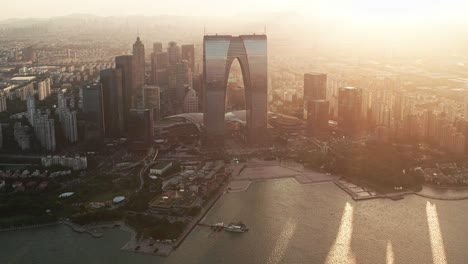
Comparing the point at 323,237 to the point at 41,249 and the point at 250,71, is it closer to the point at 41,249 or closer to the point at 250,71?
the point at 41,249

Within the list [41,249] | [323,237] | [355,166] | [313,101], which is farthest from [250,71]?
[41,249]

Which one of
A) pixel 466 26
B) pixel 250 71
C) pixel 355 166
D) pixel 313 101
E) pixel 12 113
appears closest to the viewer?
pixel 355 166

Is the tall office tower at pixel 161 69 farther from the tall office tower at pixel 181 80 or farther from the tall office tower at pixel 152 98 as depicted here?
A: the tall office tower at pixel 152 98

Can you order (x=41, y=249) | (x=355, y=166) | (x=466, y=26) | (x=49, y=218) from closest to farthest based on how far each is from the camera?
1. (x=41, y=249)
2. (x=49, y=218)
3. (x=355, y=166)
4. (x=466, y=26)

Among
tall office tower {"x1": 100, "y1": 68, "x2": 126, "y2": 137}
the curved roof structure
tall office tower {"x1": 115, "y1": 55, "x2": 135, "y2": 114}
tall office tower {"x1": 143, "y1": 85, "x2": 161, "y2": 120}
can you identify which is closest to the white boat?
the curved roof structure

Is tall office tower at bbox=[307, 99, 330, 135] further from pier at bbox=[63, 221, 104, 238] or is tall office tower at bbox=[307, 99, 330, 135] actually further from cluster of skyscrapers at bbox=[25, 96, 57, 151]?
pier at bbox=[63, 221, 104, 238]

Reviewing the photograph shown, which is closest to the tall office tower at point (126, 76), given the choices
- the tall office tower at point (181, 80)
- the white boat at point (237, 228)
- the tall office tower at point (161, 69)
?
the tall office tower at point (181, 80)
